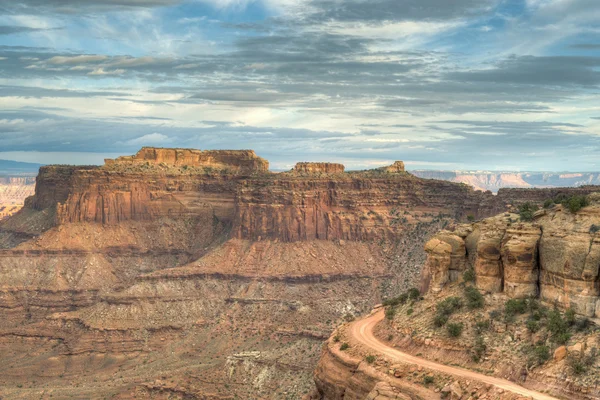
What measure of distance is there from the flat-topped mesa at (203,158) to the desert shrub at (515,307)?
98.5 m

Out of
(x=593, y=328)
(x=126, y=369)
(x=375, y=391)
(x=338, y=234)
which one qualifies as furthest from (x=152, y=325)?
(x=593, y=328)

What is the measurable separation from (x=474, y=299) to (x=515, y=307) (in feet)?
10.5

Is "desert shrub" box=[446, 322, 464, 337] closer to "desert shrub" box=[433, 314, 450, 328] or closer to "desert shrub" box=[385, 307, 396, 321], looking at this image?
"desert shrub" box=[433, 314, 450, 328]

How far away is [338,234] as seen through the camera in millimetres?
136125

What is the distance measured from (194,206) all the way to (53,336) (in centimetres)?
3765

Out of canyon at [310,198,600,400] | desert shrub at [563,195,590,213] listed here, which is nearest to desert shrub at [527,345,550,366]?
canyon at [310,198,600,400]

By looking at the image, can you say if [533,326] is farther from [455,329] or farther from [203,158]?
[203,158]

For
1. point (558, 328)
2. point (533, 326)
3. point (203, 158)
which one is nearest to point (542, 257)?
point (533, 326)

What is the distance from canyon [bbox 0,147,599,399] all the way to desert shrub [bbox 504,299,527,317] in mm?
38412

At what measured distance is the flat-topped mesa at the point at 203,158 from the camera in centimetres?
15275

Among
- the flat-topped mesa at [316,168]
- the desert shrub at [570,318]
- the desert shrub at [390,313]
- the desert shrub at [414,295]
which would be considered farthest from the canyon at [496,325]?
the flat-topped mesa at [316,168]

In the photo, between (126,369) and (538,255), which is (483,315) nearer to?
(538,255)

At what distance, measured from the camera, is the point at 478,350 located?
54188 millimetres

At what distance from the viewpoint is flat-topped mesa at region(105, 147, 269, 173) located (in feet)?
501
